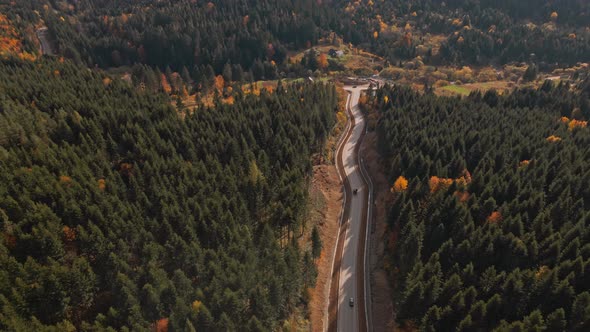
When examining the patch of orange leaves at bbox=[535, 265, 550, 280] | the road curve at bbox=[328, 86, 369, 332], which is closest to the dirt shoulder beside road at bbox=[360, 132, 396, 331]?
the road curve at bbox=[328, 86, 369, 332]

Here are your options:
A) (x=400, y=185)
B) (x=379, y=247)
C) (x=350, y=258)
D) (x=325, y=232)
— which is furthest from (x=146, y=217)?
(x=400, y=185)

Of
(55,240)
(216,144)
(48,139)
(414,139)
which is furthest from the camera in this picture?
(414,139)

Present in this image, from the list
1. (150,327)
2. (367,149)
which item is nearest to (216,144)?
(150,327)

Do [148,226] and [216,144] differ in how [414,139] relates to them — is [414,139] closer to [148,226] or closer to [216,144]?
[216,144]

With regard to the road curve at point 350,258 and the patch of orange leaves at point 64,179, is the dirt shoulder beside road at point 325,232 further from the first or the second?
the patch of orange leaves at point 64,179

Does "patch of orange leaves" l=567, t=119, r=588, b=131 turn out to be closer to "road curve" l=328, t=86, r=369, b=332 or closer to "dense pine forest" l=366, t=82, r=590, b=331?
"dense pine forest" l=366, t=82, r=590, b=331

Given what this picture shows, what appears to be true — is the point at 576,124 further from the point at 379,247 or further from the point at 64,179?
the point at 64,179

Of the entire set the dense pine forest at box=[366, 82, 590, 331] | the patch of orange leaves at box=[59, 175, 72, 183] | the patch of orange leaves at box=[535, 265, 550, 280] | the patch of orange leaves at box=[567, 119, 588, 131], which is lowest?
the patch of orange leaves at box=[567, 119, 588, 131]
